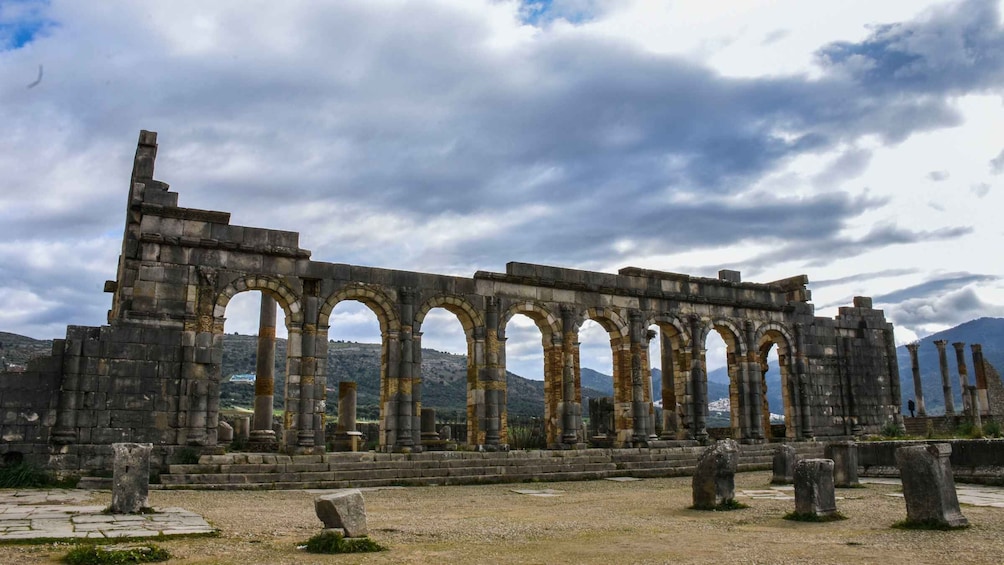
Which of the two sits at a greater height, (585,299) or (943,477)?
(585,299)

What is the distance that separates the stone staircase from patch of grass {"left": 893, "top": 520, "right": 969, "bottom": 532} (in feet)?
35.2

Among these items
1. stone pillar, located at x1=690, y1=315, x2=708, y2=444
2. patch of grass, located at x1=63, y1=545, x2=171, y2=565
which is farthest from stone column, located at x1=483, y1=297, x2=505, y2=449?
patch of grass, located at x1=63, y1=545, x2=171, y2=565

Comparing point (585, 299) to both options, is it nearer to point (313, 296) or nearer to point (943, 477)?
point (313, 296)

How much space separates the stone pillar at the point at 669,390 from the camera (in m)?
25.2

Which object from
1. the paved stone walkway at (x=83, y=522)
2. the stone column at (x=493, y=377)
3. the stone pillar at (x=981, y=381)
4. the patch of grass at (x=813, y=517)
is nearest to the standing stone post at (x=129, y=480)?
the paved stone walkway at (x=83, y=522)

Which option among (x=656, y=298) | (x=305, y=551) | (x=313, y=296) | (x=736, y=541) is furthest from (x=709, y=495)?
(x=656, y=298)

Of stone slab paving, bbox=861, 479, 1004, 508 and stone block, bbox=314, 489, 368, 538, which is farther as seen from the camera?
stone slab paving, bbox=861, 479, 1004, 508

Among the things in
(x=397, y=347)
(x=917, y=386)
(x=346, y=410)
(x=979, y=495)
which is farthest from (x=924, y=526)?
(x=917, y=386)

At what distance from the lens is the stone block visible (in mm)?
8125

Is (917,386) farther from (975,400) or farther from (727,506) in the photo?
(727,506)

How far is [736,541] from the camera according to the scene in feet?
27.6

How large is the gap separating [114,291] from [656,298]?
1700 cm

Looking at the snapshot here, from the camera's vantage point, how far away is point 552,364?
22844 mm

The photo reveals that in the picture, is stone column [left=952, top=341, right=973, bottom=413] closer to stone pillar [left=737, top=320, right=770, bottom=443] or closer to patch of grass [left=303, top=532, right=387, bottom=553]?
stone pillar [left=737, top=320, right=770, bottom=443]
